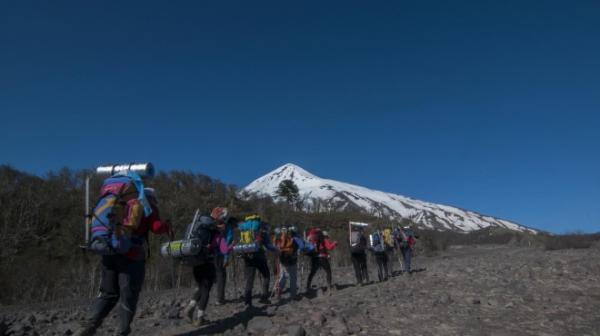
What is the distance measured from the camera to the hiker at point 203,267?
603 cm

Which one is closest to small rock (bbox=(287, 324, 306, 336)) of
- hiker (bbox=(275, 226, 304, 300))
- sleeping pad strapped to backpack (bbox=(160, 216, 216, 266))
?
sleeping pad strapped to backpack (bbox=(160, 216, 216, 266))

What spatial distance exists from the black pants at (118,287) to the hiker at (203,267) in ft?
4.44

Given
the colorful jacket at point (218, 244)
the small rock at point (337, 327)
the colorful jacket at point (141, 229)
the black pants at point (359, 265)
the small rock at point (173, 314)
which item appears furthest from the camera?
the black pants at point (359, 265)

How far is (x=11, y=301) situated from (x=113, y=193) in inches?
500

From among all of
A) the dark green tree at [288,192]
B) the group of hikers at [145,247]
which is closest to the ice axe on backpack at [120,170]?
the group of hikers at [145,247]

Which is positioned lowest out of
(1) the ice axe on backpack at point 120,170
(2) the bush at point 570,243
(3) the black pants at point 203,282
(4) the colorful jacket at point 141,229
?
(2) the bush at point 570,243

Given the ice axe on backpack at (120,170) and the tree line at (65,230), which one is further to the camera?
the tree line at (65,230)

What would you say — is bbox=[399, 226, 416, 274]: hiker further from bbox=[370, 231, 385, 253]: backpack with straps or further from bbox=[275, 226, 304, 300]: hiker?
bbox=[275, 226, 304, 300]: hiker

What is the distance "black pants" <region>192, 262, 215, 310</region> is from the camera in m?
6.05

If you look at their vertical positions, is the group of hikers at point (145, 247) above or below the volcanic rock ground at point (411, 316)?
above

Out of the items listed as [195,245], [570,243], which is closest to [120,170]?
[195,245]

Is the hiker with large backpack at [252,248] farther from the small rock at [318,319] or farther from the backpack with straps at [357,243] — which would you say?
the backpack with straps at [357,243]

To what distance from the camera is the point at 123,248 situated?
432cm

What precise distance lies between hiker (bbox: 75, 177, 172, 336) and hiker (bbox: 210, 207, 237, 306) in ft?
7.18
